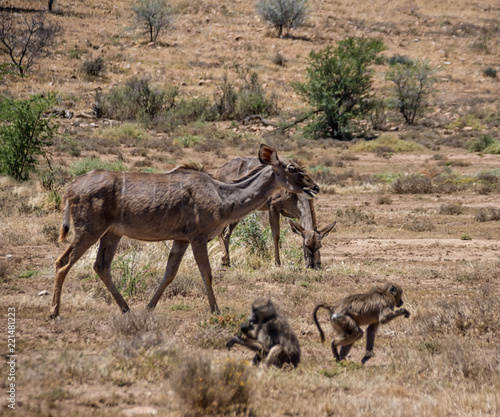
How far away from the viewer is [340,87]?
38812 millimetres

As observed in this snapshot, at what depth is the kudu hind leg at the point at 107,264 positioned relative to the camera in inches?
330

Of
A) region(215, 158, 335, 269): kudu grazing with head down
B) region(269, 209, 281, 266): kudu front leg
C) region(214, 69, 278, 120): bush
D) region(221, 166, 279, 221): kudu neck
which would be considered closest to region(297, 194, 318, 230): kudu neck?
region(215, 158, 335, 269): kudu grazing with head down

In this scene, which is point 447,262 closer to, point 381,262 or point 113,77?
point 381,262

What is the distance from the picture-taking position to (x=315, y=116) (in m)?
42.4

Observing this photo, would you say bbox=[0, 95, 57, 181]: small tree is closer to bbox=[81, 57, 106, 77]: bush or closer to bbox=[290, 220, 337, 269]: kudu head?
bbox=[290, 220, 337, 269]: kudu head

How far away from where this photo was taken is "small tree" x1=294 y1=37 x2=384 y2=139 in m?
38.7

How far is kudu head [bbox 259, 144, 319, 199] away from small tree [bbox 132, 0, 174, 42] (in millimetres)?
58458

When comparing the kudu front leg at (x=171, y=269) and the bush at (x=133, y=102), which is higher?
the kudu front leg at (x=171, y=269)

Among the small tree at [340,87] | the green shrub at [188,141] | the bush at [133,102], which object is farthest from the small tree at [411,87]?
the bush at [133,102]

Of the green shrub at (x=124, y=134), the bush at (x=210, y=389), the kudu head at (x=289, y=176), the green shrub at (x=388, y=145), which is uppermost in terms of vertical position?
the kudu head at (x=289, y=176)

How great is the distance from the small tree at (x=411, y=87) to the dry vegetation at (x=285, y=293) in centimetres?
588

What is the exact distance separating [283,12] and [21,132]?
54000 millimetres

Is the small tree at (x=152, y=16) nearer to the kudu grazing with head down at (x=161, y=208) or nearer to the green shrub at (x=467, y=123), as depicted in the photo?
the green shrub at (x=467, y=123)

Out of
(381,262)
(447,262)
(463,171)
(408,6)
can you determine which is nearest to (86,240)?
(381,262)
